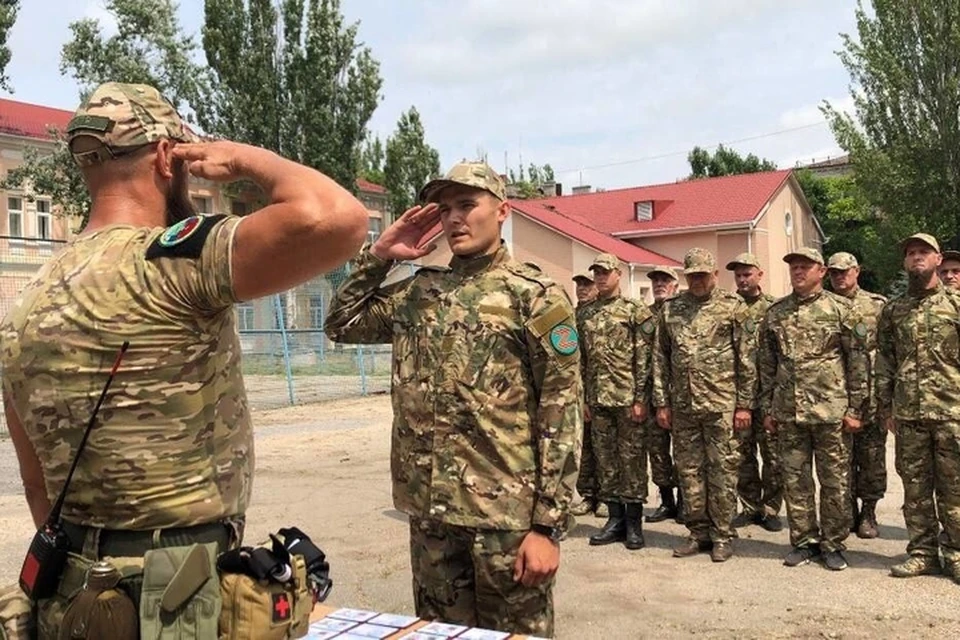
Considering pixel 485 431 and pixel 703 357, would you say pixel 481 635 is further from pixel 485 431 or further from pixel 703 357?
pixel 703 357

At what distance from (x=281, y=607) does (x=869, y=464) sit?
229 inches

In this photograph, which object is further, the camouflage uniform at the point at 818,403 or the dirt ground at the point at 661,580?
the camouflage uniform at the point at 818,403

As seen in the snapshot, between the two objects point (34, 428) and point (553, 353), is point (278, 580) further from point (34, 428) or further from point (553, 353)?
point (553, 353)

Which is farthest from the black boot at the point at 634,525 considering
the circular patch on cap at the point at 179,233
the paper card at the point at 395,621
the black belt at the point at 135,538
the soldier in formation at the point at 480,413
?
the circular patch on cap at the point at 179,233

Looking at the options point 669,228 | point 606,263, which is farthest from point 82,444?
point 669,228

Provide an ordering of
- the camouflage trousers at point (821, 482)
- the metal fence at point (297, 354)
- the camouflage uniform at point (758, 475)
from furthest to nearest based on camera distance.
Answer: the metal fence at point (297, 354) → the camouflage uniform at point (758, 475) → the camouflage trousers at point (821, 482)

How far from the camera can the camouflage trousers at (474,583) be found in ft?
9.02

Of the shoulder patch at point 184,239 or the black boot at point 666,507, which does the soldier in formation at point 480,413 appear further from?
the black boot at point 666,507

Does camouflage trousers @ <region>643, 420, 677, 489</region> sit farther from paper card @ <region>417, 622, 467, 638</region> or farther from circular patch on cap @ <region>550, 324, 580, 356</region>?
paper card @ <region>417, 622, 467, 638</region>

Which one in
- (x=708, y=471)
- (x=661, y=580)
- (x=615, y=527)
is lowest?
(x=661, y=580)

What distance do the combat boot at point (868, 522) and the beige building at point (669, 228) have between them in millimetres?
19616

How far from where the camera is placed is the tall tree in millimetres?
21703

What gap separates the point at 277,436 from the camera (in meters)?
11.1

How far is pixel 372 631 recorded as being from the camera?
2645 millimetres
